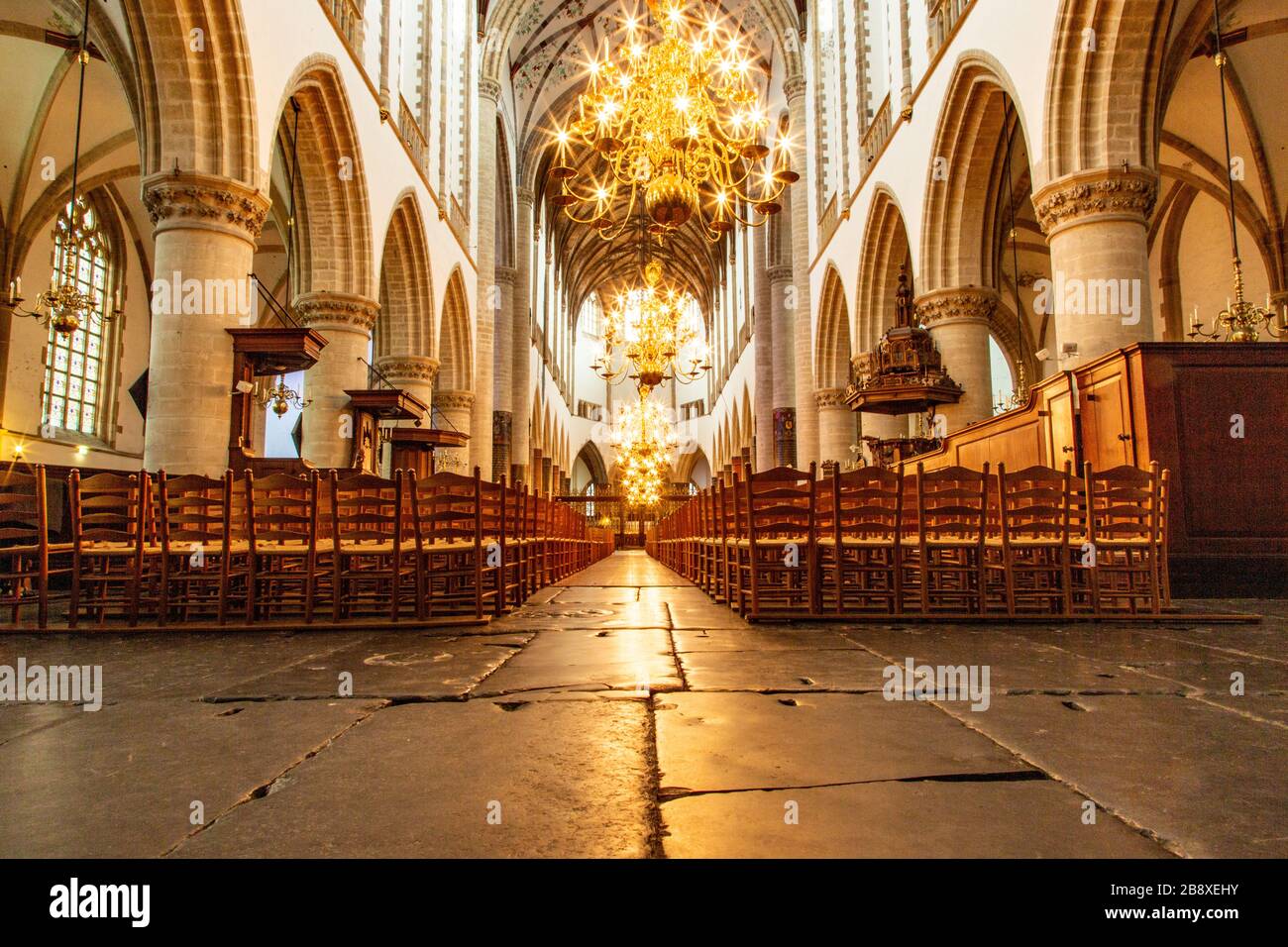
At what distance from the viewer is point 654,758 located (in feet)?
5.52

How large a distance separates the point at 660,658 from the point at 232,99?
7212 mm

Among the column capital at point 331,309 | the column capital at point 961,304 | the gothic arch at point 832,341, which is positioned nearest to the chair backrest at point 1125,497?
the column capital at point 961,304

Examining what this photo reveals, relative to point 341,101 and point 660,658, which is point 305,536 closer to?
point 660,658

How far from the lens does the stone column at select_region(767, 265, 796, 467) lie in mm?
21359

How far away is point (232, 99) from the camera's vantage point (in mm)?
7328

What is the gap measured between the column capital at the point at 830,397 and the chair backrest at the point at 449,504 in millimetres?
12581

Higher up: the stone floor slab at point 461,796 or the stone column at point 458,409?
the stone column at point 458,409

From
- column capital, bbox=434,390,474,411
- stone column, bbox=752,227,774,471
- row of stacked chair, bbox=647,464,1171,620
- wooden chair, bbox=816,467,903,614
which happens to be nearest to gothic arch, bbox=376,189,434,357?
column capital, bbox=434,390,474,411

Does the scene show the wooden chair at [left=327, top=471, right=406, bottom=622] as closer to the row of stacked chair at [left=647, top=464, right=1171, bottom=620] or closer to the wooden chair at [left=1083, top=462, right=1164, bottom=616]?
the row of stacked chair at [left=647, top=464, right=1171, bottom=620]

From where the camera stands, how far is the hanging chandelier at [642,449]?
2238 cm

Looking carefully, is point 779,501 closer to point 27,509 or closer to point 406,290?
point 27,509

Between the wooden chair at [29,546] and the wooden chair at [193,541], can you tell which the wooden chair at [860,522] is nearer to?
the wooden chair at [193,541]

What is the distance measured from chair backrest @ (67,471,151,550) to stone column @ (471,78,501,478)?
40.2 ft
